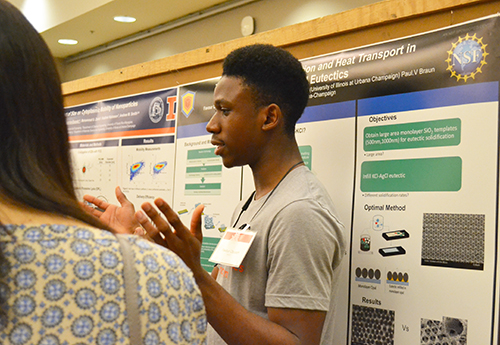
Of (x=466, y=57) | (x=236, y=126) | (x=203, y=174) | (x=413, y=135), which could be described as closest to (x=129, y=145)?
(x=203, y=174)

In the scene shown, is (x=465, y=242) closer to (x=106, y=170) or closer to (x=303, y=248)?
(x=303, y=248)

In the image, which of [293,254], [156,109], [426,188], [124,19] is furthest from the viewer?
[124,19]

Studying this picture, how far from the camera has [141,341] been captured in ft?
2.35

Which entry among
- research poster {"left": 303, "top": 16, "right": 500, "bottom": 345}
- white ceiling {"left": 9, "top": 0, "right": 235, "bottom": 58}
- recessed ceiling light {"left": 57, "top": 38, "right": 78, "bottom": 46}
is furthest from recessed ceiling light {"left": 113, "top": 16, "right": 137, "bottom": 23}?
research poster {"left": 303, "top": 16, "right": 500, "bottom": 345}

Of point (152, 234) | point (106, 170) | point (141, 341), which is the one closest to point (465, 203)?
point (152, 234)

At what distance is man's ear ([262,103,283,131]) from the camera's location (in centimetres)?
164

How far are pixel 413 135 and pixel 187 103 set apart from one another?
1.36 m

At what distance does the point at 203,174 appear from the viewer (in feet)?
8.38

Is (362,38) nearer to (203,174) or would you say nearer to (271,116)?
(271,116)

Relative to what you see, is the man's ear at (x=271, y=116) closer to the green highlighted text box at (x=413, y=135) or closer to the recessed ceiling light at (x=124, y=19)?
the green highlighted text box at (x=413, y=135)

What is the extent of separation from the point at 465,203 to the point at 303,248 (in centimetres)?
55

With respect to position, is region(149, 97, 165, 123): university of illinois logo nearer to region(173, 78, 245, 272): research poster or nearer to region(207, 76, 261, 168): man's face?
region(173, 78, 245, 272): research poster

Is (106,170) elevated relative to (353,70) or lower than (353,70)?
lower

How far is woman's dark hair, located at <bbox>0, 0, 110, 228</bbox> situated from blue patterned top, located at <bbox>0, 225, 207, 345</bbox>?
0.15 feet
